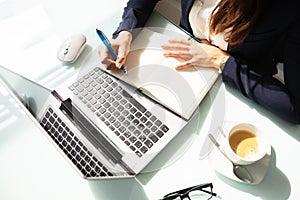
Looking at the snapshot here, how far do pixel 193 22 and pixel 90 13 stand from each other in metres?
0.33

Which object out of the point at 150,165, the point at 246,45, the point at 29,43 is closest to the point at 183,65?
the point at 246,45

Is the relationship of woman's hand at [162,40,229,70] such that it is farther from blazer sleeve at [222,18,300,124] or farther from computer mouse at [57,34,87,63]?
computer mouse at [57,34,87,63]

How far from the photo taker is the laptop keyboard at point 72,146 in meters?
0.74

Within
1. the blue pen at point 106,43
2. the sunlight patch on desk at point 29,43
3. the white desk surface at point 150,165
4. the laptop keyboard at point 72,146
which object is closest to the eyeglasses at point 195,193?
the white desk surface at point 150,165

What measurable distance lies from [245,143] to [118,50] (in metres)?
0.42

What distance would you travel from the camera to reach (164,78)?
34.8 inches

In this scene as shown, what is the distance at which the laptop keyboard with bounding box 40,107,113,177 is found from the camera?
0.74 meters

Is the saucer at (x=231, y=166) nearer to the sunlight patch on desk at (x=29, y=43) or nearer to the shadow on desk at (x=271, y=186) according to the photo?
the shadow on desk at (x=271, y=186)

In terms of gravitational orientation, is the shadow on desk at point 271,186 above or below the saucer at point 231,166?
below

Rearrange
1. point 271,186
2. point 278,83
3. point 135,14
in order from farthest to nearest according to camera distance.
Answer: point 135,14 → point 278,83 → point 271,186

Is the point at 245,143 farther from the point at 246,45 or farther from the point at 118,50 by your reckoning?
the point at 118,50

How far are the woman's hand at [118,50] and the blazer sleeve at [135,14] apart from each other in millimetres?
35

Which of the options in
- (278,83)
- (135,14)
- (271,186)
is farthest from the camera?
(135,14)

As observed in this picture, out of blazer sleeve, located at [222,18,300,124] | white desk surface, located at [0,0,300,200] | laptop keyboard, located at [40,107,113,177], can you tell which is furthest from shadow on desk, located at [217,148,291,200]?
laptop keyboard, located at [40,107,113,177]
